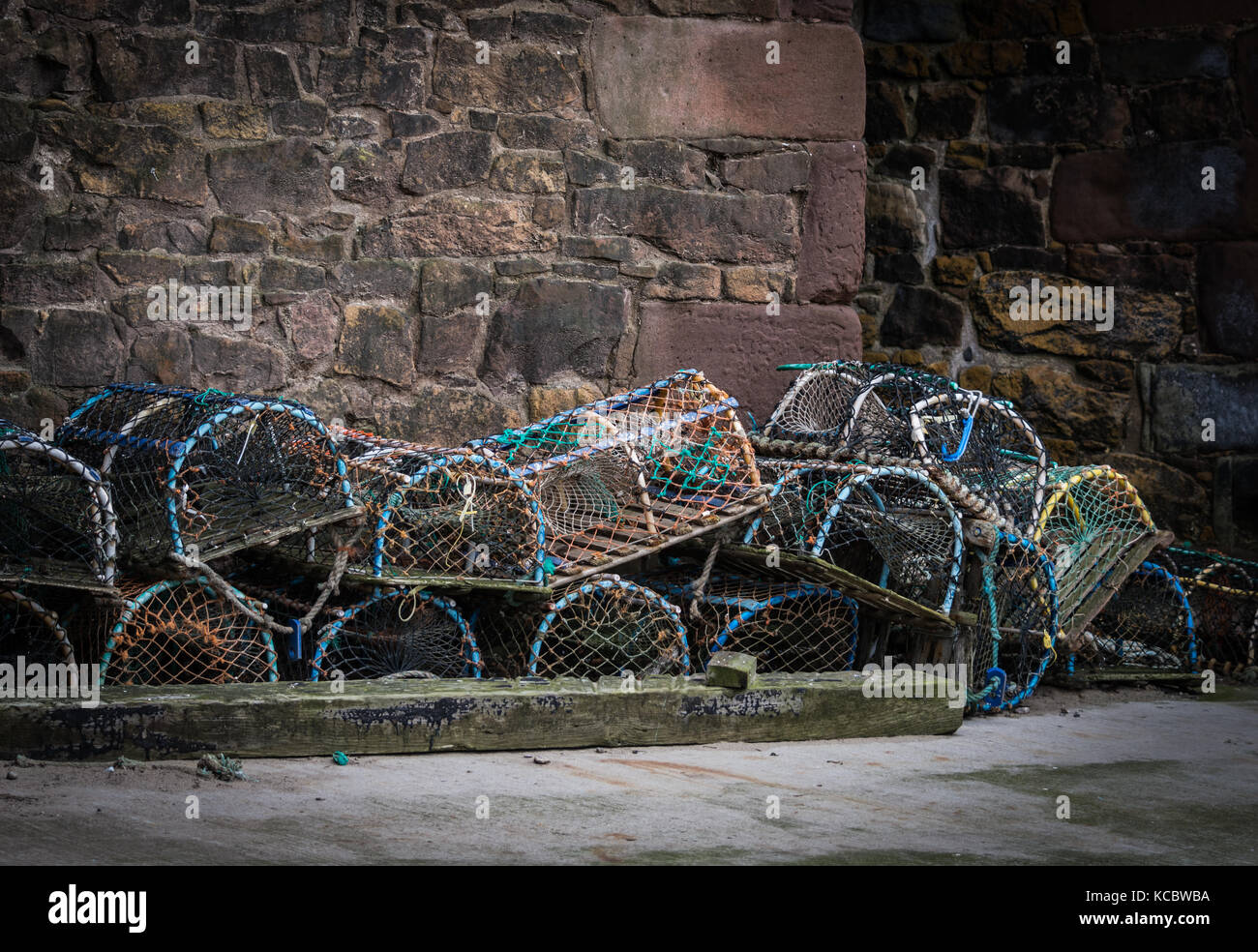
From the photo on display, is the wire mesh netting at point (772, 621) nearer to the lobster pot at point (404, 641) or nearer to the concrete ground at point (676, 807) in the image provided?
the concrete ground at point (676, 807)

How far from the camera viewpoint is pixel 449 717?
4.09 meters

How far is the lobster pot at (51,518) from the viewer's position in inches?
164

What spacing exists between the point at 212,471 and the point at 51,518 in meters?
0.64

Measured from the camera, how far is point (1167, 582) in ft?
19.5

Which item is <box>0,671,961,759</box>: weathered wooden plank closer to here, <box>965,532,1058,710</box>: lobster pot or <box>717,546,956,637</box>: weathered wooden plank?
<box>717,546,956,637</box>: weathered wooden plank

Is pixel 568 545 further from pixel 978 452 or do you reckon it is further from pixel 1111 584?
pixel 1111 584

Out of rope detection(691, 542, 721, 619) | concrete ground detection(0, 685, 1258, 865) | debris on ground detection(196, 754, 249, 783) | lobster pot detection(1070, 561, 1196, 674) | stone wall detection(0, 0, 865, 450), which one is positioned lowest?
concrete ground detection(0, 685, 1258, 865)

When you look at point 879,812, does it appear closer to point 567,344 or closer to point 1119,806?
point 1119,806

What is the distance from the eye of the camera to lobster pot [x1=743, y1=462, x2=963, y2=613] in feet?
16.8

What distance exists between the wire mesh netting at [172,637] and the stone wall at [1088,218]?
3961mm

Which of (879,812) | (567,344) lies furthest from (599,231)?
(879,812)

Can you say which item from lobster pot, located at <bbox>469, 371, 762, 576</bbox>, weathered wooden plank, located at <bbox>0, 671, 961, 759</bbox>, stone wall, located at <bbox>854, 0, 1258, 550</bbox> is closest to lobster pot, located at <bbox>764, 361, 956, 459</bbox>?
lobster pot, located at <bbox>469, 371, 762, 576</bbox>

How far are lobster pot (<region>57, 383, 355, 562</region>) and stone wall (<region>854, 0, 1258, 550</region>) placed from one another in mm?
3542

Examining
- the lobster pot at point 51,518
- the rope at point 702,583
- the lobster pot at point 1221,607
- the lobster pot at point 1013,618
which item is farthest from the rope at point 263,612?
the lobster pot at point 1221,607
